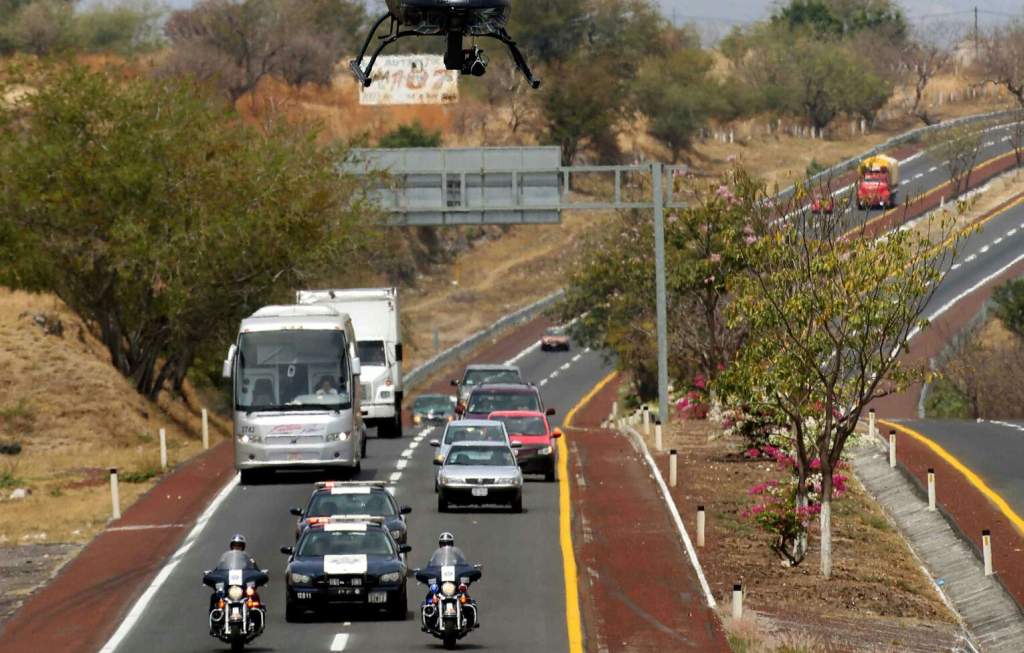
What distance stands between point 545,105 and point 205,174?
90739 mm

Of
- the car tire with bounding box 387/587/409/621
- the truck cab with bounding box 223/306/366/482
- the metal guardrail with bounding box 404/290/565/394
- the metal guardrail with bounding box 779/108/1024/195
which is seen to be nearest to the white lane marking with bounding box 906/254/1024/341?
the metal guardrail with bounding box 404/290/565/394

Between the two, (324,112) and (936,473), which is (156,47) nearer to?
(324,112)

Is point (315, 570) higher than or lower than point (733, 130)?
lower

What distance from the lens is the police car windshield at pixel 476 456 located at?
35.8 metres

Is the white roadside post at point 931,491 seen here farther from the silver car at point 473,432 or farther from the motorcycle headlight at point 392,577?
the motorcycle headlight at point 392,577

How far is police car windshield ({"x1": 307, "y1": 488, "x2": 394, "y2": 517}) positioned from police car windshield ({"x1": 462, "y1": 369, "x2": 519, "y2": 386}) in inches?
1092

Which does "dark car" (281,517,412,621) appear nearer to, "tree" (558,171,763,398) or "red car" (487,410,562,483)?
"tree" (558,171,763,398)

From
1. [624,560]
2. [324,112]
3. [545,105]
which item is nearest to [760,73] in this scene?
[545,105]

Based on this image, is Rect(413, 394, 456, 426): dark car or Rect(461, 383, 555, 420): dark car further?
Rect(413, 394, 456, 426): dark car

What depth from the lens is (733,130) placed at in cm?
16288

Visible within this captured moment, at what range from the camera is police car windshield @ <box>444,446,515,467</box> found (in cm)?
3575

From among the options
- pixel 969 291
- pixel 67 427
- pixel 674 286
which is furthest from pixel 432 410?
pixel 969 291

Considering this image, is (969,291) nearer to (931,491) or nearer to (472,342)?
(472,342)

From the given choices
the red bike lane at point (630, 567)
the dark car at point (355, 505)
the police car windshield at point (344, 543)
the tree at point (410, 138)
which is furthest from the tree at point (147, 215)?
the tree at point (410, 138)
